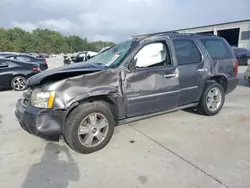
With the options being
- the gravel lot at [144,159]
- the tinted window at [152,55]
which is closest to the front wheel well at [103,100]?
the gravel lot at [144,159]

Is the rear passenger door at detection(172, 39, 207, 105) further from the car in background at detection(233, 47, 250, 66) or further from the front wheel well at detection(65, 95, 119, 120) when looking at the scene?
the car in background at detection(233, 47, 250, 66)

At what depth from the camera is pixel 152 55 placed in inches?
154

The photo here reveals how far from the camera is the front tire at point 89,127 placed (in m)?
3.13

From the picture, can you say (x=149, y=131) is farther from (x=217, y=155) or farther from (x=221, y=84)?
(x=221, y=84)

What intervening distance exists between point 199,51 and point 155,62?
122cm

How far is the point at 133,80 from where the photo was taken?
141 inches

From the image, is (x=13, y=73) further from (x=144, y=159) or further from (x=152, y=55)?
(x=144, y=159)

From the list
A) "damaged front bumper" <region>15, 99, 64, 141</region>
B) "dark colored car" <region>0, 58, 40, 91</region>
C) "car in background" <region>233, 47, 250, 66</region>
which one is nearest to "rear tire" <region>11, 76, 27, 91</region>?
"dark colored car" <region>0, 58, 40, 91</region>

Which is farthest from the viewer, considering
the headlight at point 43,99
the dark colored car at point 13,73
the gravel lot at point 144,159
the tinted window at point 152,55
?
the dark colored car at point 13,73

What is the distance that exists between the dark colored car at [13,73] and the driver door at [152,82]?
6.74m

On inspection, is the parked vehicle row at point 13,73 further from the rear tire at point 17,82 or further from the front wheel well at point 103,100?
the front wheel well at point 103,100

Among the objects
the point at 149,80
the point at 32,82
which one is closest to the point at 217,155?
the point at 149,80

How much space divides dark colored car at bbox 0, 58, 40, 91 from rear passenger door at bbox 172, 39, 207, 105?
6976mm

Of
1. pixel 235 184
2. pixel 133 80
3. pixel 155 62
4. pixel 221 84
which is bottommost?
pixel 235 184
